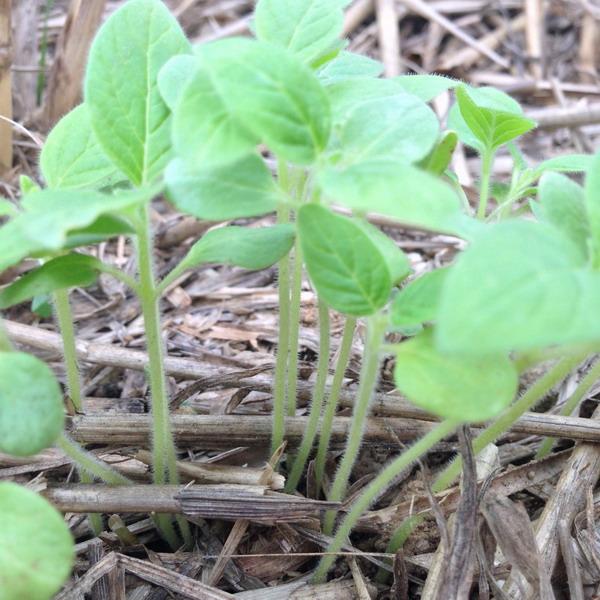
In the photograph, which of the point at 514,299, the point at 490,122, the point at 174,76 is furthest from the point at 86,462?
the point at 490,122

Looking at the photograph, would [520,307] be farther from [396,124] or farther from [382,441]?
[382,441]

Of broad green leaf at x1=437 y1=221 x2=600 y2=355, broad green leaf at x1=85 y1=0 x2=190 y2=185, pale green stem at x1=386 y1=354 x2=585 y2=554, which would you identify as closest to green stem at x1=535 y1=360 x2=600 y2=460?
pale green stem at x1=386 y1=354 x2=585 y2=554

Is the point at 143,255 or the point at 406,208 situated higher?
the point at 406,208

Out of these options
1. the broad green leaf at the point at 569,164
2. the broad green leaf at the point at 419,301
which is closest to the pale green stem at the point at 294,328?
the broad green leaf at the point at 419,301

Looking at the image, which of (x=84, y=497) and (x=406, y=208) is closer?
(x=406, y=208)

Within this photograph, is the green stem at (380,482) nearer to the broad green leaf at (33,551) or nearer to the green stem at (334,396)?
the green stem at (334,396)

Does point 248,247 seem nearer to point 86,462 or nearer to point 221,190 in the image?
point 221,190

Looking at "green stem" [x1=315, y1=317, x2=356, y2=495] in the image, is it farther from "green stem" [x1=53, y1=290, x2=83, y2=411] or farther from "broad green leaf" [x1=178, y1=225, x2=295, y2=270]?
"green stem" [x1=53, y1=290, x2=83, y2=411]

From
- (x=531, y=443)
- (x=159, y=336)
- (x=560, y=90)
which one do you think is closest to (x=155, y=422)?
(x=159, y=336)
